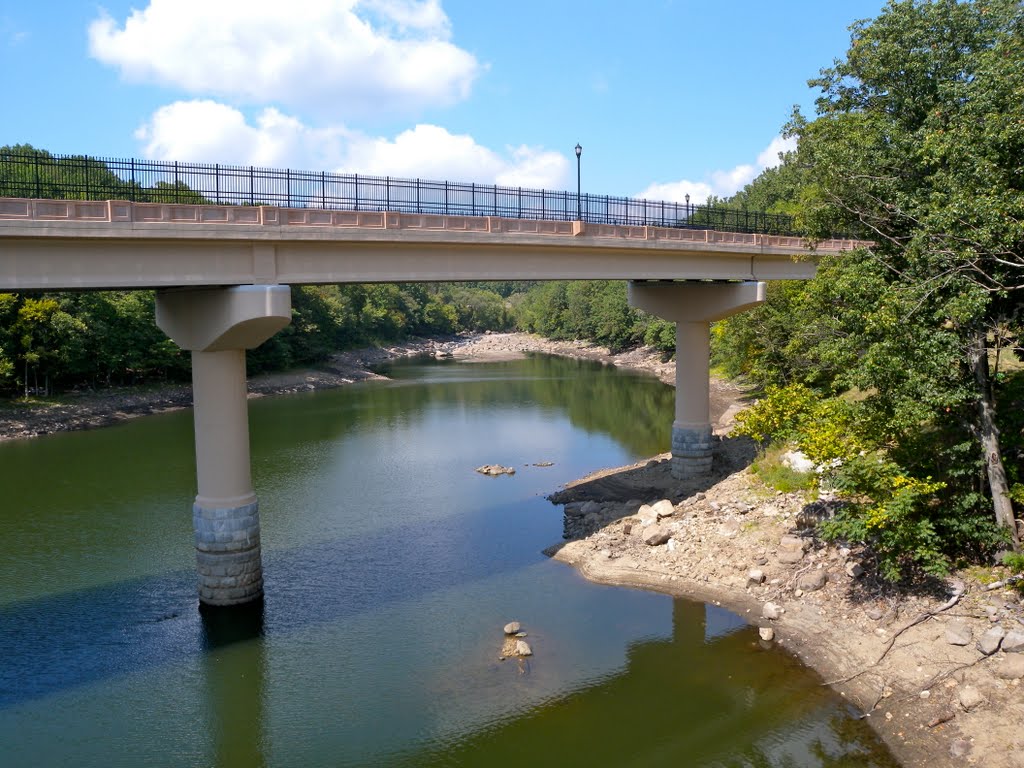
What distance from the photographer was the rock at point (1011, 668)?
14.8m

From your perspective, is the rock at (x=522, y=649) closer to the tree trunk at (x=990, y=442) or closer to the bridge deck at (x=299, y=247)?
the bridge deck at (x=299, y=247)

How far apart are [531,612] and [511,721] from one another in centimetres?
480

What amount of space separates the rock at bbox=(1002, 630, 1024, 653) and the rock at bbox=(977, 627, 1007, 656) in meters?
→ 0.10

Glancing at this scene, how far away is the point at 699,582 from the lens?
70.8ft

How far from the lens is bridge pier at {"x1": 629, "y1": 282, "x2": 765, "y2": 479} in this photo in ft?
103

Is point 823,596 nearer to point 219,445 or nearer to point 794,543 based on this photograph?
point 794,543

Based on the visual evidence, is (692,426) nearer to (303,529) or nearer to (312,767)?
(303,529)

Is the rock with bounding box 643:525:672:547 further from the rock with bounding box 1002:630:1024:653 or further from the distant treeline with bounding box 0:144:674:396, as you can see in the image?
the distant treeline with bounding box 0:144:674:396

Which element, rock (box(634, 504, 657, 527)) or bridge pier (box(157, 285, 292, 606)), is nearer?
bridge pier (box(157, 285, 292, 606))

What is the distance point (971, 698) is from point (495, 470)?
73.1 feet

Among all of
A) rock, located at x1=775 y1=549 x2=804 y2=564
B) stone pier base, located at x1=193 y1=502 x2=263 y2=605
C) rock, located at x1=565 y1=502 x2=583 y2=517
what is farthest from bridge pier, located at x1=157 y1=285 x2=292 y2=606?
rock, located at x1=775 y1=549 x2=804 y2=564

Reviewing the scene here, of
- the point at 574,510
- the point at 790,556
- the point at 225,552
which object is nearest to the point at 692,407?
the point at 574,510

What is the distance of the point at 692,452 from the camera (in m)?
31.1

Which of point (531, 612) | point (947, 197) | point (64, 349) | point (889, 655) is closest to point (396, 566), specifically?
point (531, 612)
